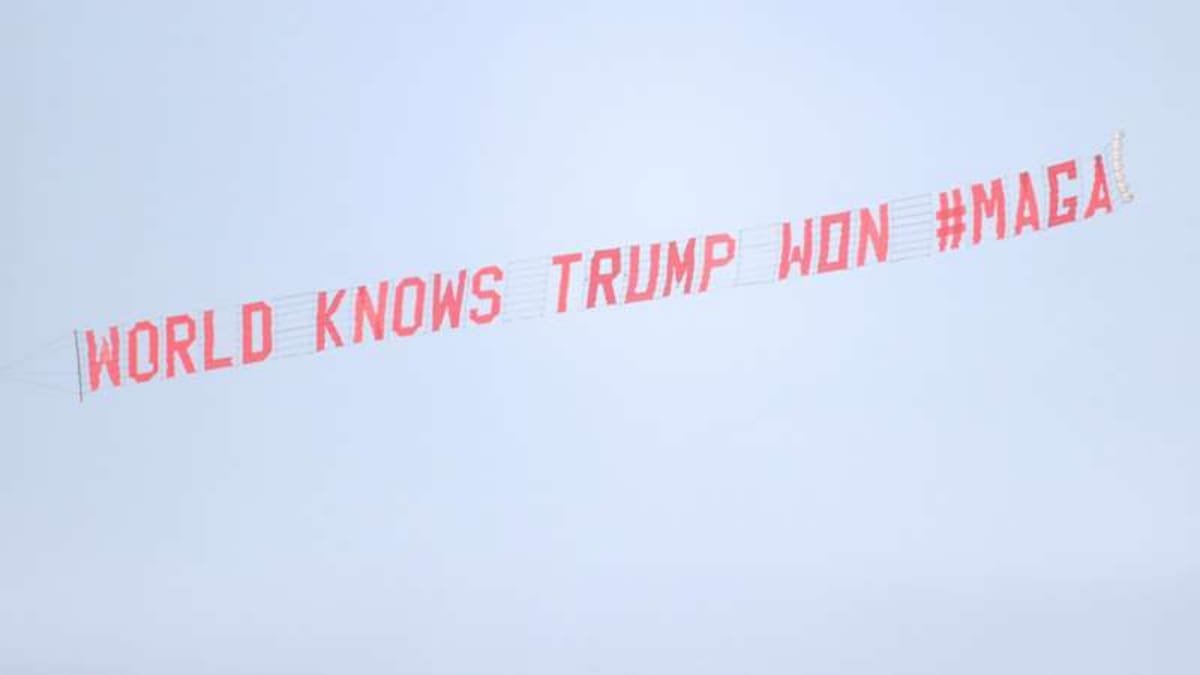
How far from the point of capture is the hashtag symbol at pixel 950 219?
475cm

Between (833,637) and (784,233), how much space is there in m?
0.99

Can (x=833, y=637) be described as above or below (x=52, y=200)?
below

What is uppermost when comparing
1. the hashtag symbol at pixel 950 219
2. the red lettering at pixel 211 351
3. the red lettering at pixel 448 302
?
the hashtag symbol at pixel 950 219

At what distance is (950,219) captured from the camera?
4.77 metres

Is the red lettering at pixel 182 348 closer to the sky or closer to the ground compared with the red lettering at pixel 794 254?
closer to the ground

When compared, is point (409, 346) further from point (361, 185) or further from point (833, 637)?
point (833, 637)

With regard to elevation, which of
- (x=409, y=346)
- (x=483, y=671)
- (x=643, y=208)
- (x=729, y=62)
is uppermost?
(x=729, y=62)

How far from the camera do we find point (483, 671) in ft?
15.3

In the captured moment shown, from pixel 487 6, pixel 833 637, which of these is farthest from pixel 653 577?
pixel 487 6

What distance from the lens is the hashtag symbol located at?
4746 mm

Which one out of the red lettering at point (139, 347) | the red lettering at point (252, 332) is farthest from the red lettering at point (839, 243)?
the red lettering at point (139, 347)

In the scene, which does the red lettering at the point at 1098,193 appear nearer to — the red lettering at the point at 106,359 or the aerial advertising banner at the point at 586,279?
the aerial advertising banner at the point at 586,279

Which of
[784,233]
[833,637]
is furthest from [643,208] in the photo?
[833,637]

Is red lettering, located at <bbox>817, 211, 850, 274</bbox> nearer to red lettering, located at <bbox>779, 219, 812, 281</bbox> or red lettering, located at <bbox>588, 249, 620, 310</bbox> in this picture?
red lettering, located at <bbox>779, 219, 812, 281</bbox>
